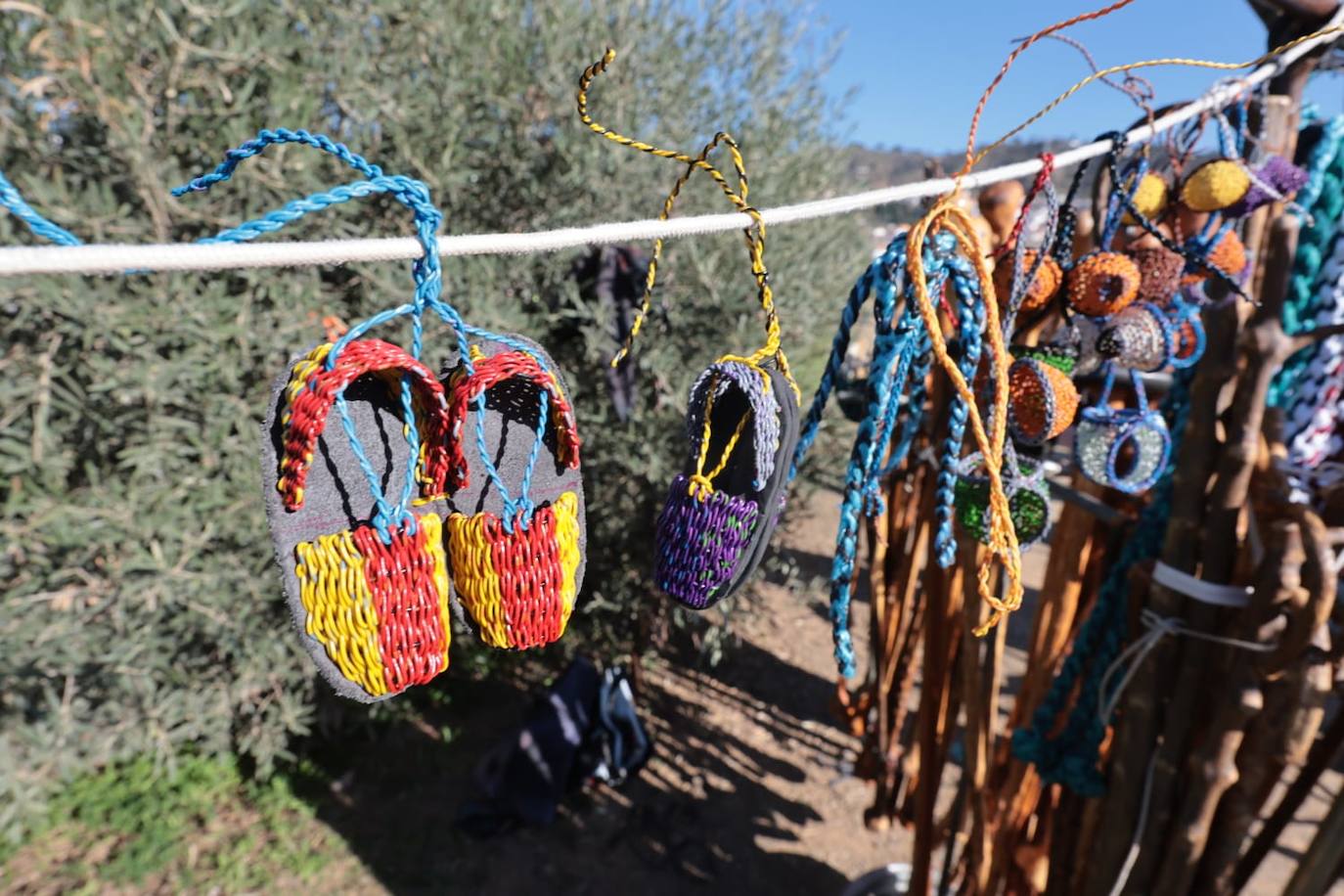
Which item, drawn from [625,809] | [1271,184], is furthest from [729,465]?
[625,809]

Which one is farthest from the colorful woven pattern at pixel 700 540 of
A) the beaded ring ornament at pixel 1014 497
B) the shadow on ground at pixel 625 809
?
the shadow on ground at pixel 625 809

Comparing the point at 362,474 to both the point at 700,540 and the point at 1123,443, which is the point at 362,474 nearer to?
the point at 700,540

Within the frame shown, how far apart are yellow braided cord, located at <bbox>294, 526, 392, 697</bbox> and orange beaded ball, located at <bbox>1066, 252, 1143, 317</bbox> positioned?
108 centimetres

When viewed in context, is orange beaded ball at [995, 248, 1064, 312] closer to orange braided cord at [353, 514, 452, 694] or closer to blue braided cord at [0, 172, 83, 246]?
orange braided cord at [353, 514, 452, 694]

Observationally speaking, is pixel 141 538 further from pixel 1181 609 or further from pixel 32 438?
pixel 1181 609

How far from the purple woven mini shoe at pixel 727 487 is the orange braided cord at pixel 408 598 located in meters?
0.25

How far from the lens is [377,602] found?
24.7 inches

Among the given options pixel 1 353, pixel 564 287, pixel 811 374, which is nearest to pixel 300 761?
pixel 1 353

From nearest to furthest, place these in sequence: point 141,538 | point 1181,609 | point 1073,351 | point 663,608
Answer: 1. point 1073,351
2. point 1181,609
3. point 141,538
4. point 663,608

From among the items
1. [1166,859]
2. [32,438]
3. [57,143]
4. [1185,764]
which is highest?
[57,143]

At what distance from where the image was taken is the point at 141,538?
2.29 m

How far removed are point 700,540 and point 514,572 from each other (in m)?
0.20

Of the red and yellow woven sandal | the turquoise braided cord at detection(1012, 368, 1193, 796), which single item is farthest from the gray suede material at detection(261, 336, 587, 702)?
the turquoise braided cord at detection(1012, 368, 1193, 796)

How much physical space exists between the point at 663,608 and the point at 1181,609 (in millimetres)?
2534
